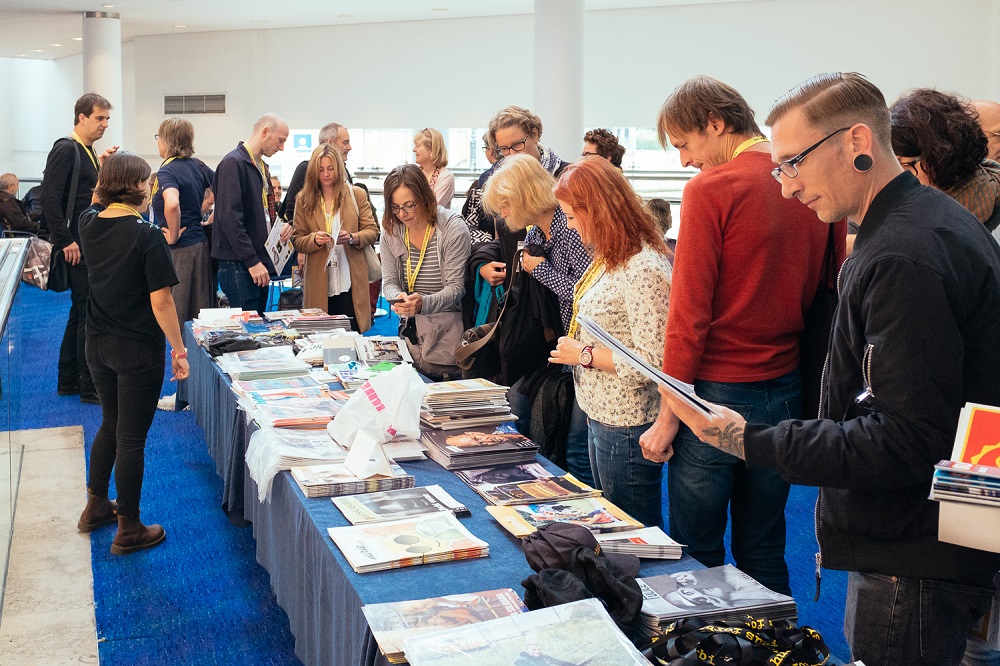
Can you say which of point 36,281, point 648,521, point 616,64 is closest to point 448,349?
point 648,521

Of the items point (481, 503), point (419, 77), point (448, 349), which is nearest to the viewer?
point (481, 503)

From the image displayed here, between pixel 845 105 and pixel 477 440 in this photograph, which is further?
pixel 477 440

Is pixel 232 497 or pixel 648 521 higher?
pixel 648 521

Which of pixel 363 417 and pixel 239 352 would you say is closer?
pixel 363 417

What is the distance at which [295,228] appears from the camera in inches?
193

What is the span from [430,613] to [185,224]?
4363 millimetres

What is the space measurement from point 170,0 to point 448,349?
929 cm

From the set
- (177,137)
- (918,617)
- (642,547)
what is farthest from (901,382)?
(177,137)

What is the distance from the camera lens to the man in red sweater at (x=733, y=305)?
2035 mm

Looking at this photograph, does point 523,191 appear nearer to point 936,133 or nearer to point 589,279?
point 589,279

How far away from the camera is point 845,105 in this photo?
1274 mm

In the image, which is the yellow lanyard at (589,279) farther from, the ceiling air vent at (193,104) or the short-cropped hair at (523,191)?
the ceiling air vent at (193,104)

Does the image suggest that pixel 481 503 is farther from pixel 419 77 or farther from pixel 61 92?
pixel 61 92

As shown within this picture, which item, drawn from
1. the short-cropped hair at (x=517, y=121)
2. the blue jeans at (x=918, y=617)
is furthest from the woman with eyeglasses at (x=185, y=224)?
the blue jeans at (x=918, y=617)
